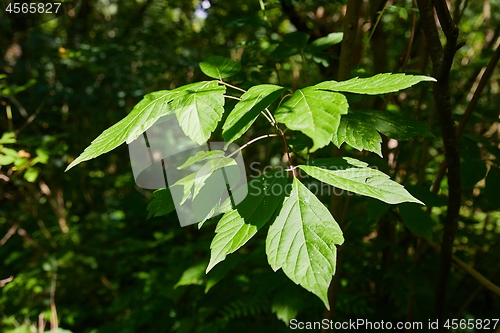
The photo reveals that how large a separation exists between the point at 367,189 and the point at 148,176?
676 mm

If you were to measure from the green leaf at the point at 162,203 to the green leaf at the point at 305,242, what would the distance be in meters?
0.29

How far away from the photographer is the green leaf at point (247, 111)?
0.68 metres

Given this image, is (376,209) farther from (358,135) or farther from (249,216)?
(249,216)

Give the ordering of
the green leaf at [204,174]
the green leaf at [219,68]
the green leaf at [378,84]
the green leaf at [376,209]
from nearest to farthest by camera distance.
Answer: the green leaf at [378,84]
the green leaf at [204,174]
the green leaf at [219,68]
the green leaf at [376,209]

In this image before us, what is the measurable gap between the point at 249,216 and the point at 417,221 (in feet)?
2.82

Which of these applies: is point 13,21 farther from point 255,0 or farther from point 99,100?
point 255,0

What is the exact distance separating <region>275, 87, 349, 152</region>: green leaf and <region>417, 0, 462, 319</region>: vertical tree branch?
0.46 metres

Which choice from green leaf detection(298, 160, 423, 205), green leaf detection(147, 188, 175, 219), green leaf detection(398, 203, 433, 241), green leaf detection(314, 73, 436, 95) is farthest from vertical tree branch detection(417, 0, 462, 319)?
green leaf detection(147, 188, 175, 219)

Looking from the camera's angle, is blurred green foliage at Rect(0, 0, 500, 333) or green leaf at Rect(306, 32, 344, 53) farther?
blurred green foliage at Rect(0, 0, 500, 333)

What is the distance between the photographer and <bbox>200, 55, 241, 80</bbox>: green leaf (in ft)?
3.39

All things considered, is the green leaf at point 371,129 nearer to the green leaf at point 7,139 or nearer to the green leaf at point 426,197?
the green leaf at point 426,197

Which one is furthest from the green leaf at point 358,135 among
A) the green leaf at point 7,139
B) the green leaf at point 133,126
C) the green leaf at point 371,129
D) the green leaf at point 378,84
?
the green leaf at point 7,139

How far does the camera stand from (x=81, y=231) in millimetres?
4008

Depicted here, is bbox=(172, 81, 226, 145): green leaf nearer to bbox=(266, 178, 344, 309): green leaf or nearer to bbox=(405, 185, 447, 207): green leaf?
bbox=(266, 178, 344, 309): green leaf
